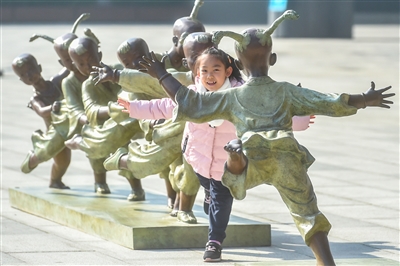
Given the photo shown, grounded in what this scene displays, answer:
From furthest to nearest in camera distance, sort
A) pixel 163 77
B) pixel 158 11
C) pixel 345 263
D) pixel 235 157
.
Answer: pixel 158 11 → pixel 345 263 → pixel 163 77 → pixel 235 157

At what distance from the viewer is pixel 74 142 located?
7.30 m

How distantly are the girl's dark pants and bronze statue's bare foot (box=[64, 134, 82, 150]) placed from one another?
1826 mm

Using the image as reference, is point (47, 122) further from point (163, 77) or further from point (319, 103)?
point (319, 103)

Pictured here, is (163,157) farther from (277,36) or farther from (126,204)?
(277,36)

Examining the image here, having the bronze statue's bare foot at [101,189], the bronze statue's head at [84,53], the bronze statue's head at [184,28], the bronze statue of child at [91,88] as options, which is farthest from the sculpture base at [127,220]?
the bronze statue's head at [184,28]

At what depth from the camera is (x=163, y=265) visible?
5.69 m

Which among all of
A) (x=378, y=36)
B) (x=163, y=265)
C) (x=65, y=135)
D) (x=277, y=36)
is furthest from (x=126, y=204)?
(x=378, y=36)

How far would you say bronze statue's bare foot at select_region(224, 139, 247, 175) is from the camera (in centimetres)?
465

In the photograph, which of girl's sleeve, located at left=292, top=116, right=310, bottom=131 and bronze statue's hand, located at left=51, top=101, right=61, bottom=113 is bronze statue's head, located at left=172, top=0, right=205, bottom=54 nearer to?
girl's sleeve, located at left=292, top=116, right=310, bottom=131

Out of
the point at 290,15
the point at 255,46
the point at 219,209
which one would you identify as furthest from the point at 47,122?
the point at 290,15

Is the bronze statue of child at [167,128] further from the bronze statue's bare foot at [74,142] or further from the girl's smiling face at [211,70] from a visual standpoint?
the girl's smiling face at [211,70]

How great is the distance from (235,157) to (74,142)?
2854mm

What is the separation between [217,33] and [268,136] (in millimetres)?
599

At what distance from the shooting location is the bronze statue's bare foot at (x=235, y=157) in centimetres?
465
